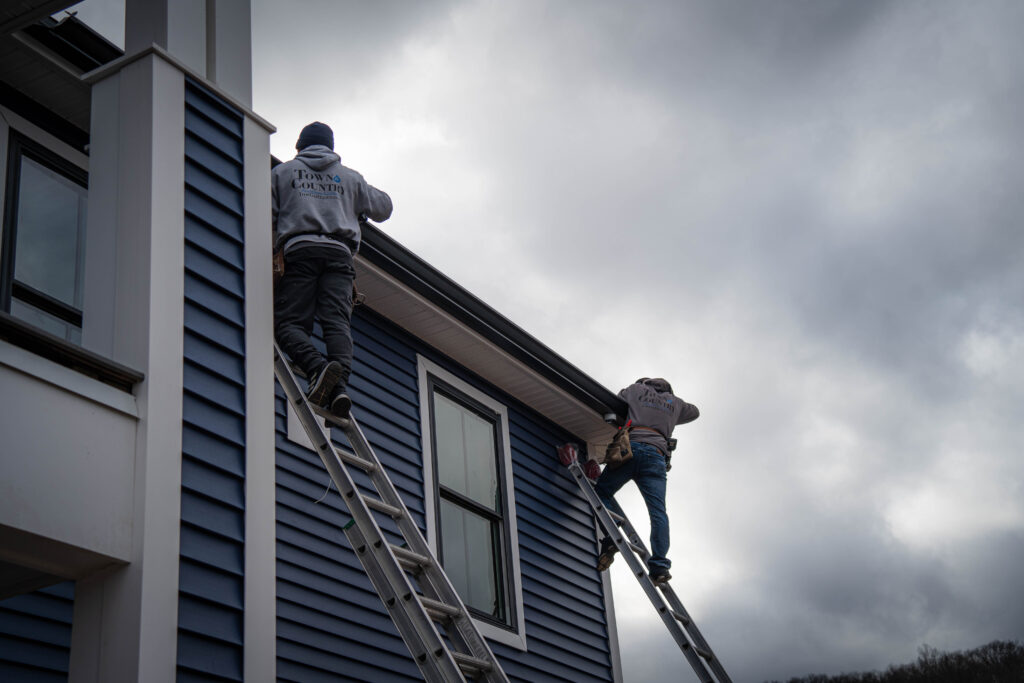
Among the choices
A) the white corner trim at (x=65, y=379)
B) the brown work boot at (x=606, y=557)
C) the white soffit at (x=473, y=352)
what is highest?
the white soffit at (x=473, y=352)

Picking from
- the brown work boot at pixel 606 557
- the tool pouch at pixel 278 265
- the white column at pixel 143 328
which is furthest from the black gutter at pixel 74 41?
the brown work boot at pixel 606 557

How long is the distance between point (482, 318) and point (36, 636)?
451 centimetres

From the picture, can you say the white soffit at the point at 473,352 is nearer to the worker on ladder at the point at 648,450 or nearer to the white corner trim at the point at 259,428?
the worker on ladder at the point at 648,450

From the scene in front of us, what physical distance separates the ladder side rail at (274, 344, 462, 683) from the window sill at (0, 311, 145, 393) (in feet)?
3.77

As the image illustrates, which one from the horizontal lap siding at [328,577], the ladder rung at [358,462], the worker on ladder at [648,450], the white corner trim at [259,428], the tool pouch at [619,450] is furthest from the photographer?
the tool pouch at [619,450]

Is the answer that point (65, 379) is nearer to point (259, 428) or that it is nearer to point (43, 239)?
point (259, 428)

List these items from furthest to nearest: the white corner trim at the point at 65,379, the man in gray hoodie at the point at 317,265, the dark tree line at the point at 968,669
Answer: the dark tree line at the point at 968,669 < the man in gray hoodie at the point at 317,265 < the white corner trim at the point at 65,379

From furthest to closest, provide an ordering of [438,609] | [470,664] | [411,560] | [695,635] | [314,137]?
[695,635] → [314,137] → [411,560] → [438,609] → [470,664]

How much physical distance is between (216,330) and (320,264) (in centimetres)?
132

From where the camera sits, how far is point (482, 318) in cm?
845

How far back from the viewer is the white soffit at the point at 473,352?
7.80 metres

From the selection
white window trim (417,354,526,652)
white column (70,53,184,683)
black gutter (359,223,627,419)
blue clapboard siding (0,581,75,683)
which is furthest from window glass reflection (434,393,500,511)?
white column (70,53,184,683)

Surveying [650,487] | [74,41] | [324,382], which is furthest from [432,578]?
[650,487]

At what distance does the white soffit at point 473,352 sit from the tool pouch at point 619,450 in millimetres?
460
